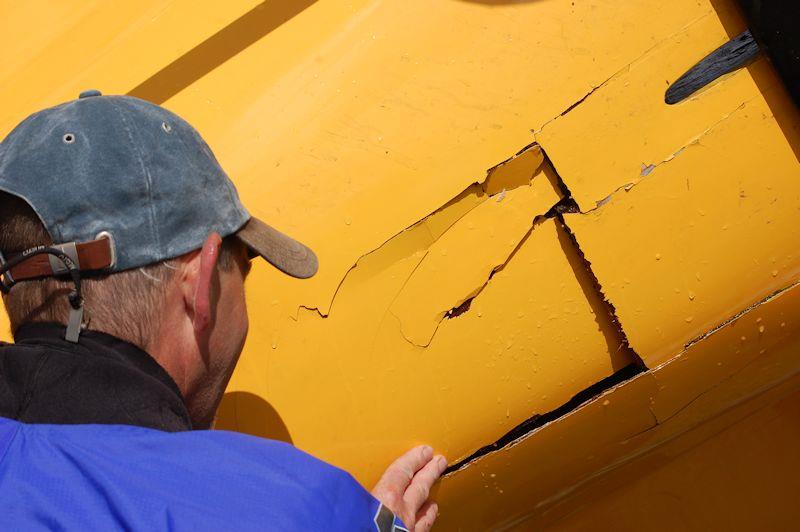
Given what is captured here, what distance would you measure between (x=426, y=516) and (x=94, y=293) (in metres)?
0.64

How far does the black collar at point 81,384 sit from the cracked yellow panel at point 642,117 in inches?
29.0

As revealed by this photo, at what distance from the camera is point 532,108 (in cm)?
143

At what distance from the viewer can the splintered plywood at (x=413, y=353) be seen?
141cm

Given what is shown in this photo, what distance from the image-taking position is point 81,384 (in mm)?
1013

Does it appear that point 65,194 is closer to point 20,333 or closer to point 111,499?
point 20,333

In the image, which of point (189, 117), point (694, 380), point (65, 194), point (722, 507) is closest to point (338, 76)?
point (189, 117)

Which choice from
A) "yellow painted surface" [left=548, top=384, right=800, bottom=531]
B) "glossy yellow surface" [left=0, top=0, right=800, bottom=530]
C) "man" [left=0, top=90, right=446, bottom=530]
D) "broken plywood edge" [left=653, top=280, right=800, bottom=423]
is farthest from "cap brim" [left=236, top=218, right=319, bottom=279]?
"yellow painted surface" [left=548, top=384, right=800, bottom=531]

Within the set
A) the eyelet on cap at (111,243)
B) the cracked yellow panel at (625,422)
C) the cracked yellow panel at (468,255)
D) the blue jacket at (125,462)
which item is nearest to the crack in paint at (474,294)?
the cracked yellow panel at (468,255)

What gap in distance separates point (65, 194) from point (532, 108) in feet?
2.47

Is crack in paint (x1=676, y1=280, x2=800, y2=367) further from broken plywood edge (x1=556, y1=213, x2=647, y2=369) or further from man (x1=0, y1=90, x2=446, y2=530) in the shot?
man (x1=0, y1=90, x2=446, y2=530)

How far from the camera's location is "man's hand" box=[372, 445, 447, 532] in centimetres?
135

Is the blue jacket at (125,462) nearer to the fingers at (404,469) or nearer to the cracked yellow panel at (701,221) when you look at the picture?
the fingers at (404,469)

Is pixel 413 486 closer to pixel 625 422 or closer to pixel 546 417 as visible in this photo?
pixel 546 417

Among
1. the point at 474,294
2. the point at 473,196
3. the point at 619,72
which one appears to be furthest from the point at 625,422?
the point at 619,72
